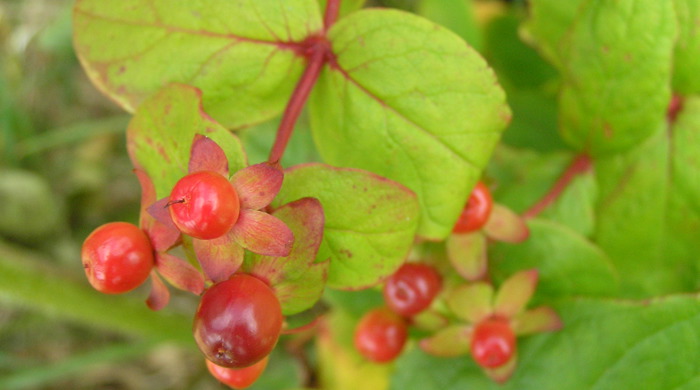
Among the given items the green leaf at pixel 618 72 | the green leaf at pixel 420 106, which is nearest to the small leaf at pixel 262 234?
the green leaf at pixel 420 106

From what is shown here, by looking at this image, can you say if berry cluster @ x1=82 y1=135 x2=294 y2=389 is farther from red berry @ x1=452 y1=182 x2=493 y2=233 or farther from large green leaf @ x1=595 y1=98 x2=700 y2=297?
large green leaf @ x1=595 y1=98 x2=700 y2=297

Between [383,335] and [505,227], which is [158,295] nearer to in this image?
[383,335]

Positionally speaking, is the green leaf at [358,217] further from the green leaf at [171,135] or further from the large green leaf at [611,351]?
the large green leaf at [611,351]

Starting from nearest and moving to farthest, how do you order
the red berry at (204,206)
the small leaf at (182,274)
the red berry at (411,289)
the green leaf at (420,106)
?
1. the red berry at (204,206)
2. the small leaf at (182,274)
3. the green leaf at (420,106)
4. the red berry at (411,289)

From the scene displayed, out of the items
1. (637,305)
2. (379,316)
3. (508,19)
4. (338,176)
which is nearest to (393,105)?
(338,176)

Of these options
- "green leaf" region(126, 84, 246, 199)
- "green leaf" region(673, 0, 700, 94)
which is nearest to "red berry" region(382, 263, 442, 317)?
"green leaf" region(126, 84, 246, 199)

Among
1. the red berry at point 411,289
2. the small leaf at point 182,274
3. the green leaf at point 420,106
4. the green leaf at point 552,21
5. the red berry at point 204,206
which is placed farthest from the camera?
the green leaf at point 552,21

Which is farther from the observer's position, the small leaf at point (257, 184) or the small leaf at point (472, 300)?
the small leaf at point (472, 300)
